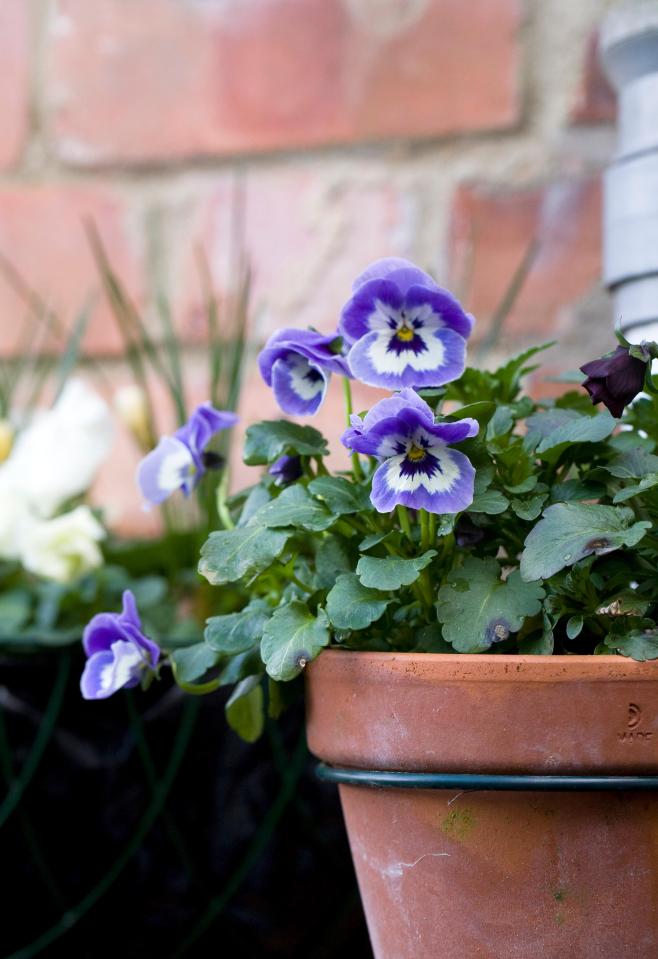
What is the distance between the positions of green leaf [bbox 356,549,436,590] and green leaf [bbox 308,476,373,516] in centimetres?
4

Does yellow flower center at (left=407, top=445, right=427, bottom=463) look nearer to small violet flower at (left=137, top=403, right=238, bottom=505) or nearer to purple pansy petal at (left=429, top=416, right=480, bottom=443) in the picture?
purple pansy petal at (left=429, top=416, right=480, bottom=443)

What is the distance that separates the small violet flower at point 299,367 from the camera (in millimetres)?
619

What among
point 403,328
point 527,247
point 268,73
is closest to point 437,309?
point 403,328

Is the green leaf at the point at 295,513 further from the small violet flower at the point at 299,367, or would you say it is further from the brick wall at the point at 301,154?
the brick wall at the point at 301,154

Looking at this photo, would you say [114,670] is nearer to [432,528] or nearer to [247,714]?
[247,714]

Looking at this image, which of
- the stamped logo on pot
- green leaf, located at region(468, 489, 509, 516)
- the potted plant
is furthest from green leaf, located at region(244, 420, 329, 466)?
the stamped logo on pot

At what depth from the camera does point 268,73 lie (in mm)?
1334

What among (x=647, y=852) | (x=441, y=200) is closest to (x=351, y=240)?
(x=441, y=200)

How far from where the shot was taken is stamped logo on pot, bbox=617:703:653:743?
524 millimetres

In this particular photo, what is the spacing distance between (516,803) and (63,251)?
40.0 inches

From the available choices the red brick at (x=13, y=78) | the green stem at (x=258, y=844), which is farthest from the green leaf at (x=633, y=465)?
the red brick at (x=13, y=78)

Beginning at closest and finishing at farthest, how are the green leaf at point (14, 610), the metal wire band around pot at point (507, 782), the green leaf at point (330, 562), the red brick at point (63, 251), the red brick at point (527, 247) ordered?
the metal wire band around pot at point (507, 782), the green leaf at point (330, 562), the green leaf at point (14, 610), the red brick at point (527, 247), the red brick at point (63, 251)

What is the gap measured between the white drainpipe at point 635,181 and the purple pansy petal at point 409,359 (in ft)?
0.75

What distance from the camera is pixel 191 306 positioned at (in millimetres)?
1345
